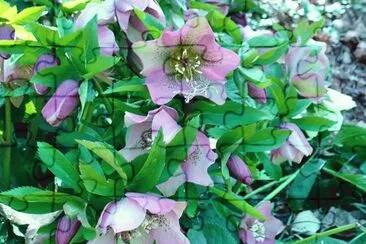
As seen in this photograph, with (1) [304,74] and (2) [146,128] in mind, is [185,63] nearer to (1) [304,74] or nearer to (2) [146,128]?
(2) [146,128]

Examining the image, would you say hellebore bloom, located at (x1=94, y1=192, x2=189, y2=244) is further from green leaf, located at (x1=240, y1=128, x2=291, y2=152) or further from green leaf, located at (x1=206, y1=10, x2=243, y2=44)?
green leaf, located at (x1=206, y1=10, x2=243, y2=44)

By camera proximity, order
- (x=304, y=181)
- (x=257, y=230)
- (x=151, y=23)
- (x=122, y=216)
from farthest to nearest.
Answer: (x=304, y=181), (x=257, y=230), (x=151, y=23), (x=122, y=216)

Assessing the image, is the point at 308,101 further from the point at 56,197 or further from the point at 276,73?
the point at 56,197

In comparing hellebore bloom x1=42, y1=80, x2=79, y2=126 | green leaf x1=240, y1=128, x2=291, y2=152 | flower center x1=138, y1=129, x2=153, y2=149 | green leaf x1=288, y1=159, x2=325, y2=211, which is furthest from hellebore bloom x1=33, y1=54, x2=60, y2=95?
green leaf x1=288, y1=159, x2=325, y2=211

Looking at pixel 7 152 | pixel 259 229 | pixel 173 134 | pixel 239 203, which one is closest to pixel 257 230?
pixel 259 229

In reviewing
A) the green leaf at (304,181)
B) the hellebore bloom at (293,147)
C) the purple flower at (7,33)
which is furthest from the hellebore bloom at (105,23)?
the green leaf at (304,181)
